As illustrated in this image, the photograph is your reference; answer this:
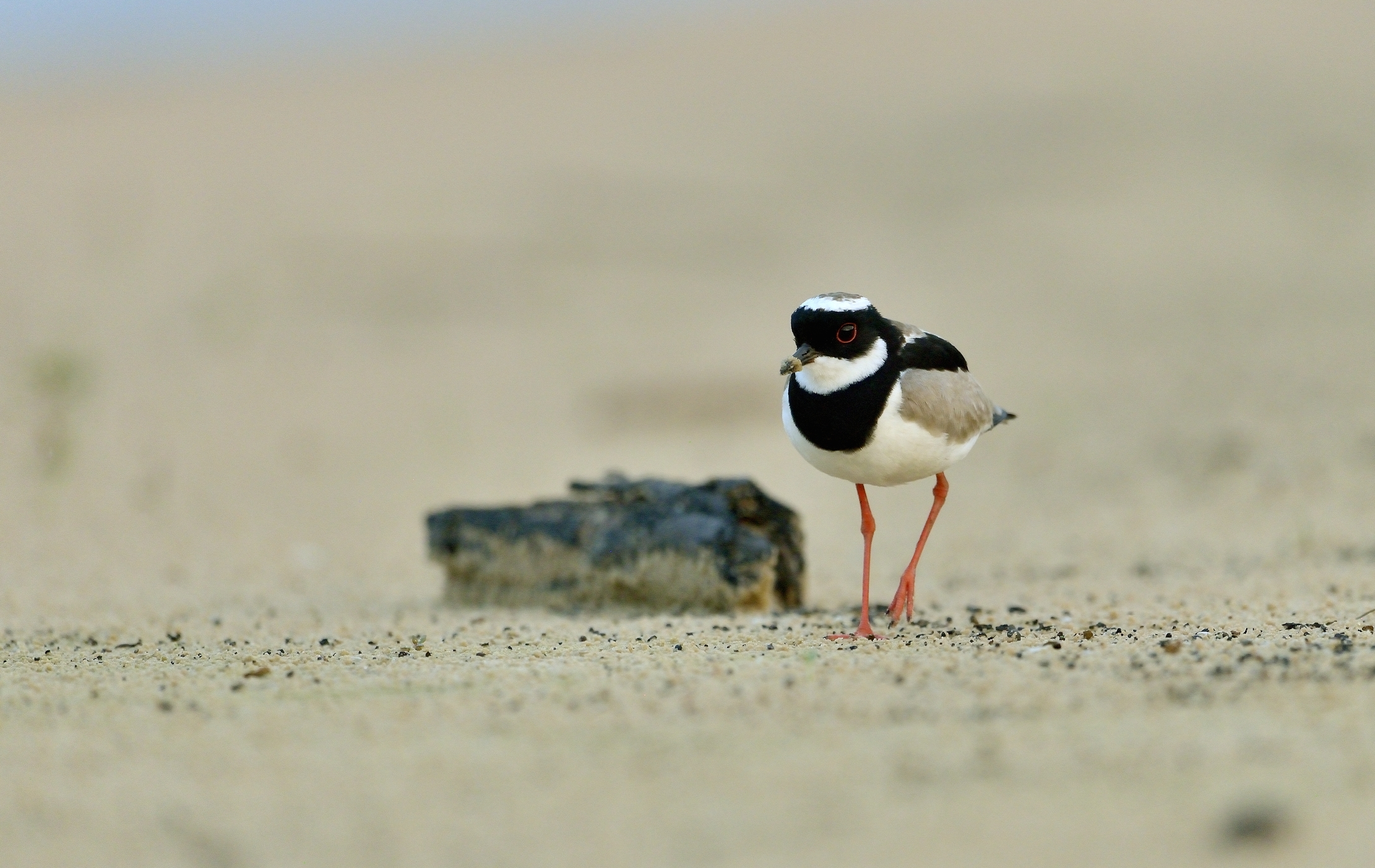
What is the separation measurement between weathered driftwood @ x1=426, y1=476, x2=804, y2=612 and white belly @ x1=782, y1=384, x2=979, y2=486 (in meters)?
1.01

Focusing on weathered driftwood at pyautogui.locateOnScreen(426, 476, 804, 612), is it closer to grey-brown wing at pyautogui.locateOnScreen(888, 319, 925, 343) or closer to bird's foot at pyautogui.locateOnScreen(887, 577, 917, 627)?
bird's foot at pyautogui.locateOnScreen(887, 577, 917, 627)

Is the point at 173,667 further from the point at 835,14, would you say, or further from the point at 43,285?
the point at 835,14

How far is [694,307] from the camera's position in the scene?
15.3 m

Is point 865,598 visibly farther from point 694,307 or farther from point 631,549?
point 694,307

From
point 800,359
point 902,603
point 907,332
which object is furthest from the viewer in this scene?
point 902,603

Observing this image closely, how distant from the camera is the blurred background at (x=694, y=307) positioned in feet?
32.0

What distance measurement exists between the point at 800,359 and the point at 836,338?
0.18m

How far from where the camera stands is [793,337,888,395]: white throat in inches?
203

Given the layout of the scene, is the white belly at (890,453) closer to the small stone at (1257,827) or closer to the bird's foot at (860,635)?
the bird's foot at (860,635)

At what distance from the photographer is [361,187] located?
1839 cm

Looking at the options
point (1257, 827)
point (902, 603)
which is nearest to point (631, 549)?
point (902, 603)

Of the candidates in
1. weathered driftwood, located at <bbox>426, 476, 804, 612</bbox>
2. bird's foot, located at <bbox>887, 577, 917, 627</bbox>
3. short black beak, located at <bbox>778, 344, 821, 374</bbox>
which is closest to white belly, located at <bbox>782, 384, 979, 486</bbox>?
short black beak, located at <bbox>778, 344, 821, 374</bbox>

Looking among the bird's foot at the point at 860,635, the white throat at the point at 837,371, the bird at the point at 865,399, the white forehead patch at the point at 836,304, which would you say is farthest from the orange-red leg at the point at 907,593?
the white forehead patch at the point at 836,304

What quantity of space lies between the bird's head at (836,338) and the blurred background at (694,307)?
2215 millimetres
